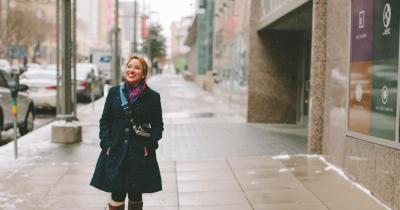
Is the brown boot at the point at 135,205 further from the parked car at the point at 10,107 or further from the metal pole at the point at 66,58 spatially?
the parked car at the point at 10,107

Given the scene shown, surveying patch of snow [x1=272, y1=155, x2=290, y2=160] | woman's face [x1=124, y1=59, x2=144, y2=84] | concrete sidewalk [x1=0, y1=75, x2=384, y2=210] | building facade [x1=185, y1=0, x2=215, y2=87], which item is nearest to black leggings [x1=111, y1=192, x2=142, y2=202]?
woman's face [x1=124, y1=59, x2=144, y2=84]

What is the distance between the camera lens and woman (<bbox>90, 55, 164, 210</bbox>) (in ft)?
16.4

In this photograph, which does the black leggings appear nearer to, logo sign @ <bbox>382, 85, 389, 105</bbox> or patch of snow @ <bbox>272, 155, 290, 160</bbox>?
logo sign @ <bbox>382, 85, 389, 105</bbox>

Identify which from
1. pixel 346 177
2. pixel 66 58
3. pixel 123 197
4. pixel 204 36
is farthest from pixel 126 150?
pixel 204 36

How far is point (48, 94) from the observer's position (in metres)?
19.1

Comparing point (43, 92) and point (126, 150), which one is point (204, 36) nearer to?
point (43, 92)

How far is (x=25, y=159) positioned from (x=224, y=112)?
1019 cm

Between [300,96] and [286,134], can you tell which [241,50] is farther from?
[286,134]

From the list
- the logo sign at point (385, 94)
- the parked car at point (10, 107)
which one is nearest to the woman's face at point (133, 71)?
the logo sign at point (385, 94)

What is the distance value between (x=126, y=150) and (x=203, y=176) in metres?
3.19

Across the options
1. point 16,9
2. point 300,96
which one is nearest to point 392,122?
point 300,96

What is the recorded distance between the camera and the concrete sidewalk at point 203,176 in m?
6.61

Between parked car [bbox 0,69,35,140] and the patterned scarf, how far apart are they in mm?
7233

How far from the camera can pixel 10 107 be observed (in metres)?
12.3
